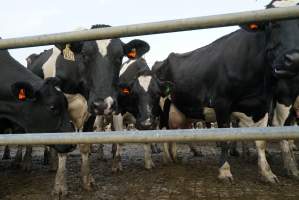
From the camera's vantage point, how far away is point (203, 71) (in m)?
6.84

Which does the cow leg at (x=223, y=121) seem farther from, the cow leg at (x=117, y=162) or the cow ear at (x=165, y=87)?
the cow leg at (x=117, y=162)

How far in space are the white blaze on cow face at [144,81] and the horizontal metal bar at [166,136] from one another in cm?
539

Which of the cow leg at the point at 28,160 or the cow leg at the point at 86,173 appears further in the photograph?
the cow leg at the point at 28,160

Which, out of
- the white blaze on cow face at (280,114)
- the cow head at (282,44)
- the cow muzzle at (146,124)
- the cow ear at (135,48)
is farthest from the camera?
the cow muzzle at (146,124)

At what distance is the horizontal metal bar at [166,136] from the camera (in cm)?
161

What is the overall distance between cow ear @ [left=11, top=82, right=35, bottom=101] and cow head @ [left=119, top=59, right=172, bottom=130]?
1.84m

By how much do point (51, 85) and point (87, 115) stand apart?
0.89 metres

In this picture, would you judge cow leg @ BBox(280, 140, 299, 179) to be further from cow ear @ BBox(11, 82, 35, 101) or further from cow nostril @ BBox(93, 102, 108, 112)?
cow ear @ BBox(11, 82, 35, 101)

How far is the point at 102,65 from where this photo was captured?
4.68m

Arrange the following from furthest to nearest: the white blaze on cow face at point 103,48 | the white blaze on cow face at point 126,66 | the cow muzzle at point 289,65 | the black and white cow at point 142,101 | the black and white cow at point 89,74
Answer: the white blaze on cow face at point 126,66
the black and white cow at point 142,101
the white blaze on cow face at point 103,48
the black and white cow at point 89,74
the cow muzzle at point 289,65

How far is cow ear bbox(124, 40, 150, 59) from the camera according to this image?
17.1 ft

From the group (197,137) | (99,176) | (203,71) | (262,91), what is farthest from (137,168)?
(197,137)

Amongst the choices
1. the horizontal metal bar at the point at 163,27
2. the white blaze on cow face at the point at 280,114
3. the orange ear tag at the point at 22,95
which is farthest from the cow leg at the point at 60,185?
the white blaze on cow face at the point at 280,114

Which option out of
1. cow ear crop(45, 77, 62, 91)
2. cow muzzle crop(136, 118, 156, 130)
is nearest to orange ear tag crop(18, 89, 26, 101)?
cow ear crop(45, 77, 62, 91)
